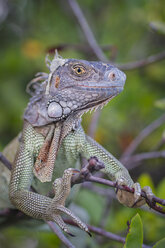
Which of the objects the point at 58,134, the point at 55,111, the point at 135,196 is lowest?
the point at 135,196

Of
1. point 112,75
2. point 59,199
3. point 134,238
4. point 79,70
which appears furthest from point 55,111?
point 134,238

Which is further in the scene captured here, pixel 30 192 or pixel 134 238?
pixel 30 192

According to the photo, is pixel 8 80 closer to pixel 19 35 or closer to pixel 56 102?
pixel 19 35

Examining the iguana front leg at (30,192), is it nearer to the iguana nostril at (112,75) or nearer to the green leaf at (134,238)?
the green leaf at (134,238)

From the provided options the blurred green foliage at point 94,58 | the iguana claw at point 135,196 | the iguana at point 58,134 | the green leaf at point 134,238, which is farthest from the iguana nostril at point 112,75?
the blurred green foliage at point 94,58

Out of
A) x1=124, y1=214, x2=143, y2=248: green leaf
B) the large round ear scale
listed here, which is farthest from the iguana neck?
x1=124, y1=214, x2=143, y2=248: green leaf

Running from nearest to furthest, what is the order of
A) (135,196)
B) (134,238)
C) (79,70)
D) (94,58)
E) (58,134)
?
(134,238) → (135,196) → (79,70) → (58,134) → (94,58)

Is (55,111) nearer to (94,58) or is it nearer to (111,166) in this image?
(111,166)
